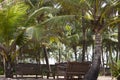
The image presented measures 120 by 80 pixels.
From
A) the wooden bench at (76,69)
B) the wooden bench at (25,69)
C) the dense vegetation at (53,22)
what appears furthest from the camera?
the wooden bench at (25,69)

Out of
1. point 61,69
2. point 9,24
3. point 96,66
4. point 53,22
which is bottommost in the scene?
point 61,69

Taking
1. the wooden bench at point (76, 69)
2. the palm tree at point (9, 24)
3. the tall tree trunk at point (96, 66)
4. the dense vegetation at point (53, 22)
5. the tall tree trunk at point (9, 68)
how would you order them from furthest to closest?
the tall tree trunk at point (9, 68) < the palm tree at point (9, 24) < the wooden bench at point (76, 69) < the dense vegetation at point (53, 22) < the tall tree trunk at point (96, 66)

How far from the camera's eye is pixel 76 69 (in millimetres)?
16000

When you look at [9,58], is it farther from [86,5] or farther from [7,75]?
[86,5]

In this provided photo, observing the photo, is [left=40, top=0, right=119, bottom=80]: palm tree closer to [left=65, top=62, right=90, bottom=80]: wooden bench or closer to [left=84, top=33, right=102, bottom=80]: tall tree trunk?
[left=84, top=33, right=102, bottom=80]: tall tree trunk

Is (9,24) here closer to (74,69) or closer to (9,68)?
(9,68)

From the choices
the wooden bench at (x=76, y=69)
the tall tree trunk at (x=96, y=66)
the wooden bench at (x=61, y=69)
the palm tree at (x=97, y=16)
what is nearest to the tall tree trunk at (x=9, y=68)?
the wooden bench at (x=61, y=69)

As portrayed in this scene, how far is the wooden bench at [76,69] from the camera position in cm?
1585

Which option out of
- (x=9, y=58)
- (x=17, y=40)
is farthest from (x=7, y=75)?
(x=17, y=40)

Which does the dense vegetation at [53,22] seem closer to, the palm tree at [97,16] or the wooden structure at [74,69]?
the palm tree at [97,16]

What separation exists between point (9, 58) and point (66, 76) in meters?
3.41

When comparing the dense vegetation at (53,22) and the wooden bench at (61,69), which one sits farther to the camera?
the wooden bench at (61,69)

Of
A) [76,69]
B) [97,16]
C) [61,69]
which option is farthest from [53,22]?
[61,69]

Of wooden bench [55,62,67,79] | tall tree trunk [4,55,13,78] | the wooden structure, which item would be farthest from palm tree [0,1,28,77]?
the wooden structure
